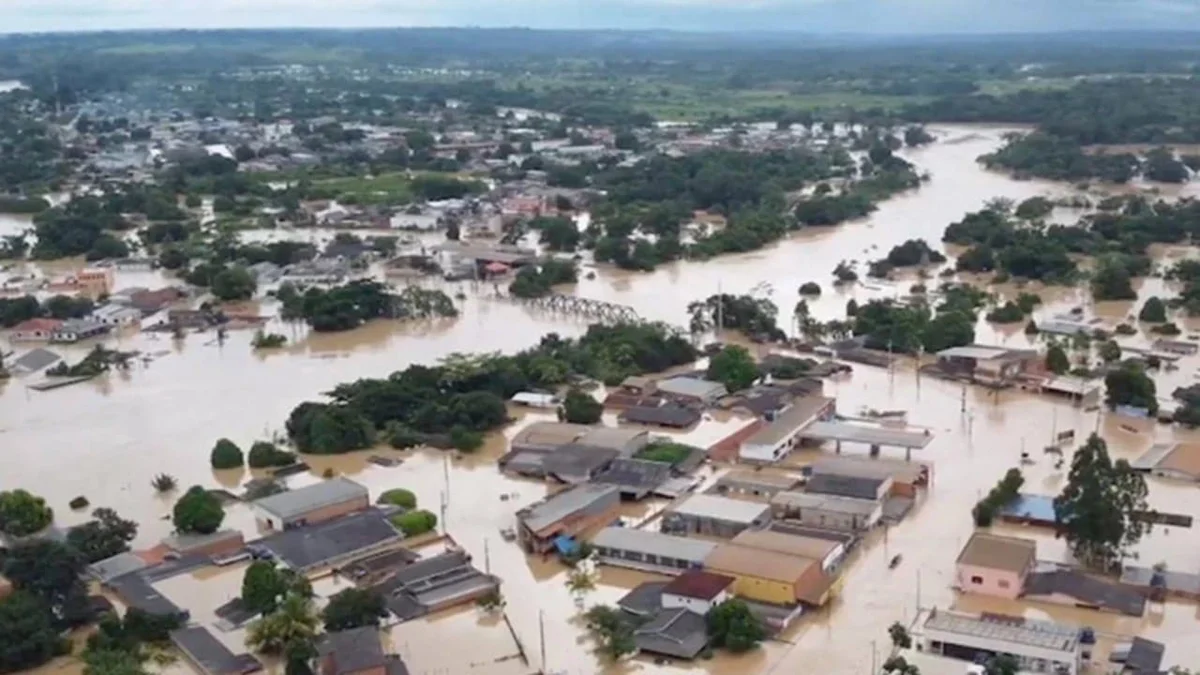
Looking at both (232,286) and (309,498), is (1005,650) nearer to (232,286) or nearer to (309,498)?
(309,498)

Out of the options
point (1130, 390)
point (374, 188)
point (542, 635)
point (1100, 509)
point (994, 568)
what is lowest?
point (542, 635)

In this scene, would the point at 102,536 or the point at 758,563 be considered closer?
the point at 758,563

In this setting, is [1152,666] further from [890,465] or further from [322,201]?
[322,201]

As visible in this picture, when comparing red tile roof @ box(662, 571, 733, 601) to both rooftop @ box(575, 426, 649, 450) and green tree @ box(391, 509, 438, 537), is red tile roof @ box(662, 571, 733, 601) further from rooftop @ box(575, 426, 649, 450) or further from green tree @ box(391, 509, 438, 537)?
rooftop @ box(575, 426, 649, 450)

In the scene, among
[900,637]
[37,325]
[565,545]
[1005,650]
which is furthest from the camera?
[37,325]

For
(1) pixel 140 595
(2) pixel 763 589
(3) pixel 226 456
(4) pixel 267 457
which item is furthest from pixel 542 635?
(3) pixel 226 456

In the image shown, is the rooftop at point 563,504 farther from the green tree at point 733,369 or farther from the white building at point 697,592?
the green tree at point 733,369

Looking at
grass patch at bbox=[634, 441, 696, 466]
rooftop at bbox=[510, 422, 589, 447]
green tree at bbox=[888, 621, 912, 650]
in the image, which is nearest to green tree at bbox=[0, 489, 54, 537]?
rooftop at bbox=[510, 422, 589, 447]
